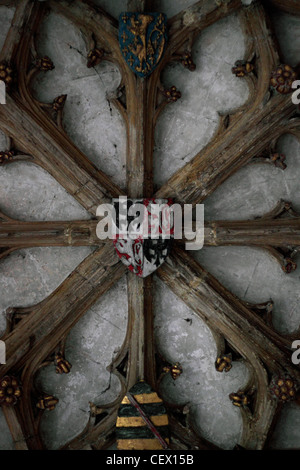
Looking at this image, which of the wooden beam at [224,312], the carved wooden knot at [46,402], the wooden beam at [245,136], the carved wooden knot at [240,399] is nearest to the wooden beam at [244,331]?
the wooden beam at [224,312]

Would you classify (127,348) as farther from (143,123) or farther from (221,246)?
(143,123)

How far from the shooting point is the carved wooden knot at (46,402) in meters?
7.20

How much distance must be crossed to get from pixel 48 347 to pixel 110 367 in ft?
2.82

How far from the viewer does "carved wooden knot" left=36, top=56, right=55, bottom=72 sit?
6980 mm

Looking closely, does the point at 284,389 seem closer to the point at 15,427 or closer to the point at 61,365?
the point at 61,365

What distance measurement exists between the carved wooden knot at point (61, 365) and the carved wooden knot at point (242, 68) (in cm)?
420

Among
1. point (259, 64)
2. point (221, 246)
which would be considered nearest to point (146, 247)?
point (221, 246)

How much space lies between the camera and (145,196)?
728cm

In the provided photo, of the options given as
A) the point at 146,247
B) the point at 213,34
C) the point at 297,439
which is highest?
the point at 213,34

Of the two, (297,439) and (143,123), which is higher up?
(143,123)

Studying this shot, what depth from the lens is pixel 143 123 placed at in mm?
7137

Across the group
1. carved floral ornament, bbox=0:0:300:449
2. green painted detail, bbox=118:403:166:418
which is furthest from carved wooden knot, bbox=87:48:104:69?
green painted detail, bbox=118:403:166:418

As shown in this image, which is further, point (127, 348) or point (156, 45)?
Answer: point (127, 348)

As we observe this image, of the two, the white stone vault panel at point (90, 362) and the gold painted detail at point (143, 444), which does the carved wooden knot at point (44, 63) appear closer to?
the white stone vault panel at point (90, 362)
